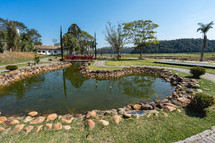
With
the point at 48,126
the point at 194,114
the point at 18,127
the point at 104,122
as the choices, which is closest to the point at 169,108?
the point at 194,114

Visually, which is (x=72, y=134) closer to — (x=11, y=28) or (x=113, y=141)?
(x=113, y=141)

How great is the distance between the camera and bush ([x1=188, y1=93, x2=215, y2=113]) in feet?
11.0

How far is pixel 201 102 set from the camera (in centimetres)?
347

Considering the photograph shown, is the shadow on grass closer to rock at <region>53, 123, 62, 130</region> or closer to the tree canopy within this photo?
rock at <region>53, 123, 62, 130</region>

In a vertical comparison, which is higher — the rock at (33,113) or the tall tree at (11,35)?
the tall tree at (11,35)

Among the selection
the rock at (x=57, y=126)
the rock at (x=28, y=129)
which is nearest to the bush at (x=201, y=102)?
the rock at (x=57, y=126)

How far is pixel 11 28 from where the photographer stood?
26609 millimetres

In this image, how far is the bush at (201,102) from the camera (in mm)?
3368

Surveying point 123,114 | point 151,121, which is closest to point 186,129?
point 151,121

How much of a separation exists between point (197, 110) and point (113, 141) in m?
3.34

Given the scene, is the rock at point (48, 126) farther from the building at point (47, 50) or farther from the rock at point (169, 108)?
the building at point (47, 50)

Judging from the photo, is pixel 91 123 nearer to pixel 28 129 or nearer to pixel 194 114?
pixel 28 129

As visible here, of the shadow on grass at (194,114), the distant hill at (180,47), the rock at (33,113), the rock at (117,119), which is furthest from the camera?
the distant hill at (180,47)

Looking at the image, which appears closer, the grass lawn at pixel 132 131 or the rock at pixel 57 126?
the grass lawn at pixel 132 131
